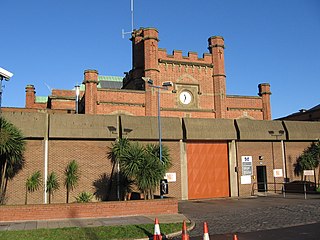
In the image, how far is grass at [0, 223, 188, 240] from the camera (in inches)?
434

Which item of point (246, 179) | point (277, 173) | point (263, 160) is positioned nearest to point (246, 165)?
point (246, 179)

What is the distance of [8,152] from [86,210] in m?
6.53

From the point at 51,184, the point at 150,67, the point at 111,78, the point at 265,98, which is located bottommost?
the point at 51,184

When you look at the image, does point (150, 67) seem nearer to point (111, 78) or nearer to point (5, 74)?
point (5, 74)

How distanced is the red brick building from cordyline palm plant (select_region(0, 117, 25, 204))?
12.6 meters

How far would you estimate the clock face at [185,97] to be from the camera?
37.2 meters

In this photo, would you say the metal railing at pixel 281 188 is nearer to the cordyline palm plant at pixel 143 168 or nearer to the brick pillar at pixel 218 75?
the brick pillar at pixel 218 75

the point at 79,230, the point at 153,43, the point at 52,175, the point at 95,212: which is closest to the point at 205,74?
the point at 153,43

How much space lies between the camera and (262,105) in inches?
1561

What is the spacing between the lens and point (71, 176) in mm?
22688

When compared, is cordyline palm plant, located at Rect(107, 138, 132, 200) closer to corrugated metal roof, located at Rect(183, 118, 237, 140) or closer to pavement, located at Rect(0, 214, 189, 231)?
corrugated metal roof, located at Rect(183, 118, 237, 140)

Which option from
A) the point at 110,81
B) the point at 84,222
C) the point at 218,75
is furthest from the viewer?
the point at 110,81

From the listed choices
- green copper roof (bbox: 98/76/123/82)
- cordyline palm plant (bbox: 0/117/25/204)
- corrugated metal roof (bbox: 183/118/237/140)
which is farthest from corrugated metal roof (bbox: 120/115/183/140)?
green copper roof (bbox: 98/76/123/82)

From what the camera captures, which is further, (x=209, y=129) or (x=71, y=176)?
(x=209, y=129)
